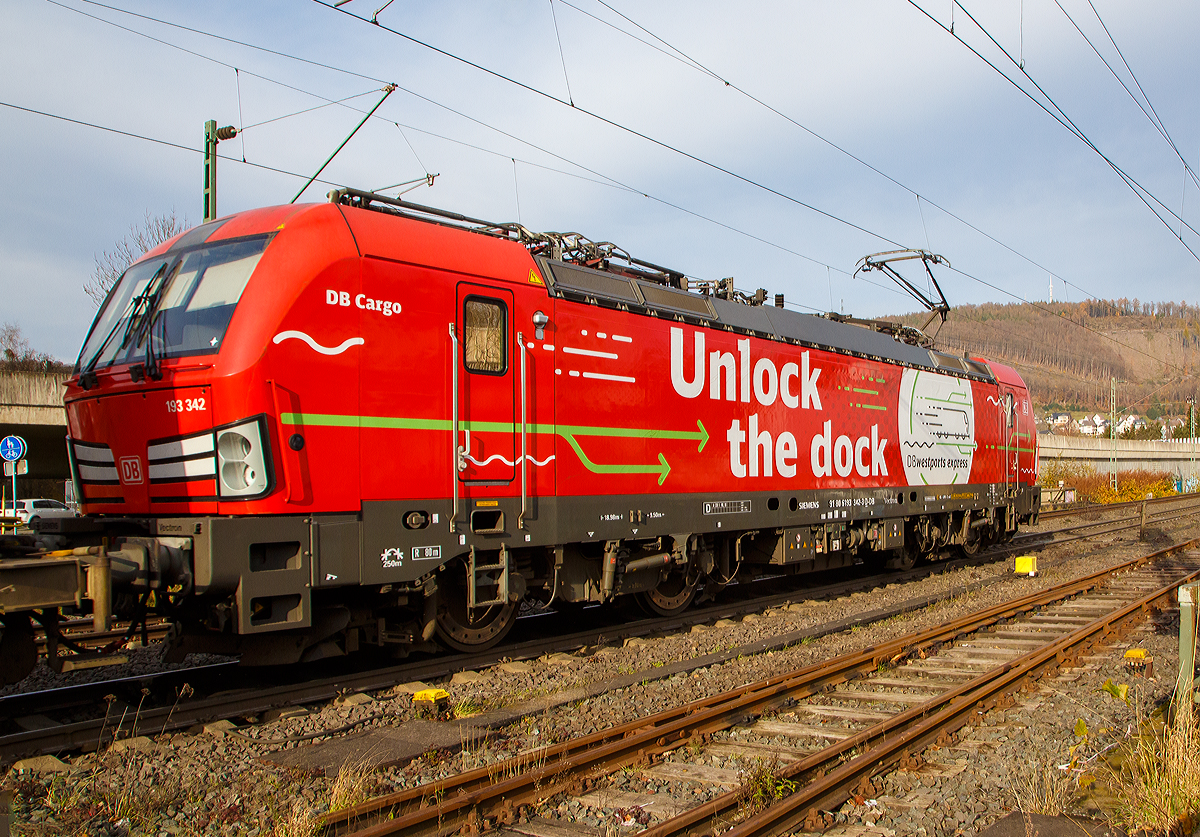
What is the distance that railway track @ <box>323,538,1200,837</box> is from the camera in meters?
4.90

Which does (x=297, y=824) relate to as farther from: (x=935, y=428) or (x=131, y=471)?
(x=935, y=428)

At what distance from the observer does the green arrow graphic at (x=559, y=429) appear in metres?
6.95

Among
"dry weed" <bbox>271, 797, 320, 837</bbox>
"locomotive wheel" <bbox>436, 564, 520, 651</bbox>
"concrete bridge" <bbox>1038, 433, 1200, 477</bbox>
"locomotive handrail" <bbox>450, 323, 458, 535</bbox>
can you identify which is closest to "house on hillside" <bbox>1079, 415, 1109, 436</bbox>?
"concrete bridge" <bbox>1038, 433, 1200, 477</bbox>

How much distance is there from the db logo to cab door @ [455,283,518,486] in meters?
2.57

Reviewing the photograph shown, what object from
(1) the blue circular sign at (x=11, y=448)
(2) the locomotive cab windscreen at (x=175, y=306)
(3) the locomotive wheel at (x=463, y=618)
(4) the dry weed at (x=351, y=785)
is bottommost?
(4) the dry weed at (x=351, y=785)

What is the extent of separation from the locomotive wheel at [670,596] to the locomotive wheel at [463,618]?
2408 mm

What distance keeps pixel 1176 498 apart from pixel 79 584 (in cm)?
5227

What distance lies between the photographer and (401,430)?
24.4 ft

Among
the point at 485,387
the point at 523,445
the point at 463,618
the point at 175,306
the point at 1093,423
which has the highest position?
the point at 1093,423

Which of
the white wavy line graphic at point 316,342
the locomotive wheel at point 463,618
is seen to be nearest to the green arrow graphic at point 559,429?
the white wavy line graphic at point 316,342

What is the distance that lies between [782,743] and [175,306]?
591 centimetres

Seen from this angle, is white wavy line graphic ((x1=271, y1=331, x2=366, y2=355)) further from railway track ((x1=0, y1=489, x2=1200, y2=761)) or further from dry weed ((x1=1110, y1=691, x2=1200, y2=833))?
dry weed ((x1=1110, y1=691, x2=1200, y2=833))

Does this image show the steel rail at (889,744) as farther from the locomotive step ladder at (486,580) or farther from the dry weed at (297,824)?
the locomotive step ladder at (486,580)

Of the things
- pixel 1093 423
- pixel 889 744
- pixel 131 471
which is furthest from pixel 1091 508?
pixel 1093 423
